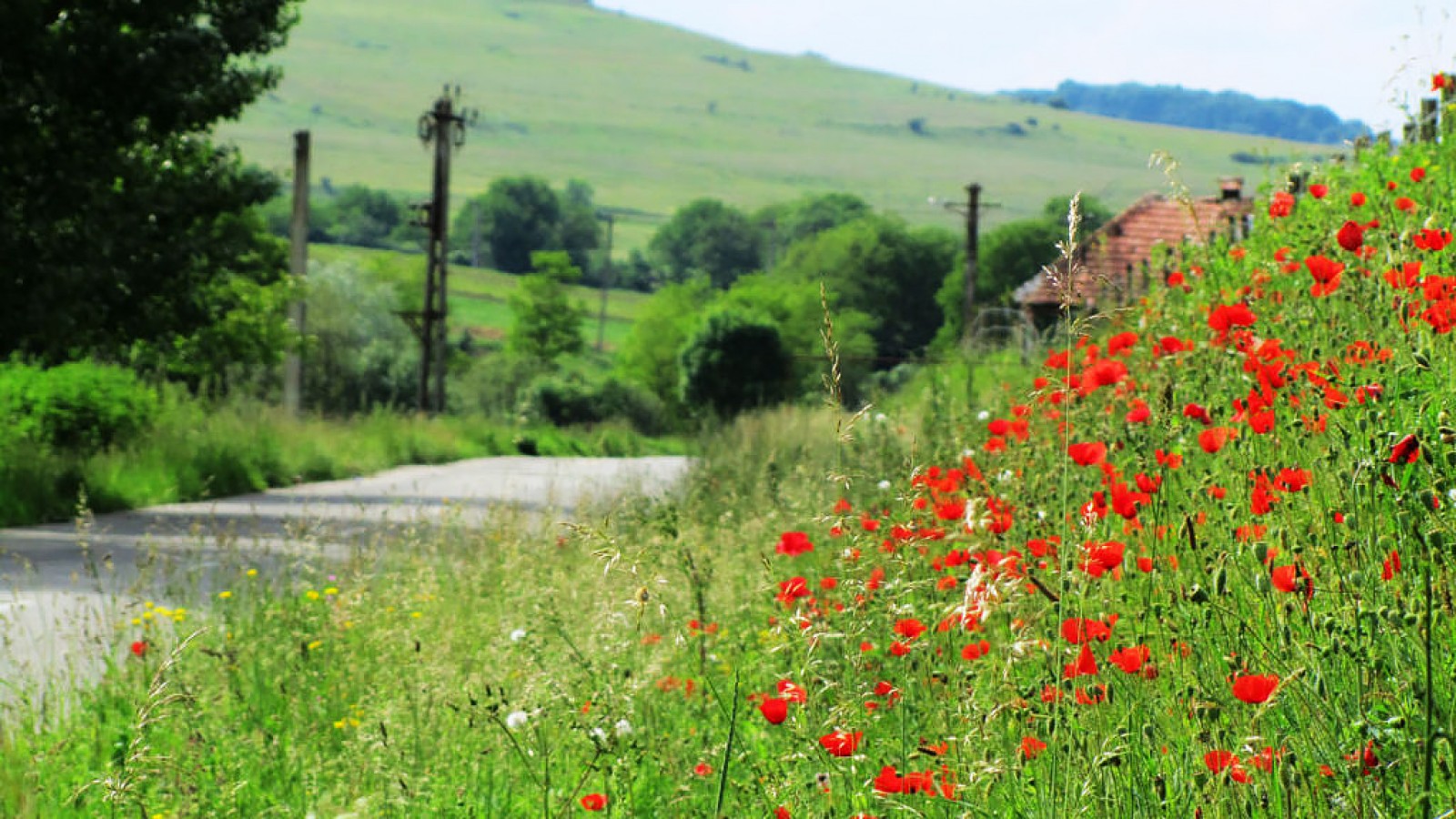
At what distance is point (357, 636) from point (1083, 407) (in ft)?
10.4

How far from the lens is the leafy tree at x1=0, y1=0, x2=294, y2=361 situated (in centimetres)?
1521

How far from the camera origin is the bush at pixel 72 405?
1722 cm

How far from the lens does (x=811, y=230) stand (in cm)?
14638

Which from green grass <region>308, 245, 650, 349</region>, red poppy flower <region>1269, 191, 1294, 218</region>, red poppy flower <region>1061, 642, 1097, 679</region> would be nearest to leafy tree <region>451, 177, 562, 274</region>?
green grass <region>308, 245, 650, 349</region>

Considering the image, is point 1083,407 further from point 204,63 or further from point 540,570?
point 204,63

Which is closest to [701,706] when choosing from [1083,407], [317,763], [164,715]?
[317,763]

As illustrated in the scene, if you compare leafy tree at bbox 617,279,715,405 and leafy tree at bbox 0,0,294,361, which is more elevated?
leafy tree at bbox 0,0,294,361

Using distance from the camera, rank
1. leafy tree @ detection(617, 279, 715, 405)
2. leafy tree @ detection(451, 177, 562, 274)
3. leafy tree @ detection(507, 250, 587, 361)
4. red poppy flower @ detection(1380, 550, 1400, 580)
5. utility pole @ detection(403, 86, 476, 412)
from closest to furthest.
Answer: red poppy flower @ detection(1380, 550, 1400, 580) → utility pole @ detection(403, 86, 476, 412) → leafy tree @ detection(617, 279, 715, 405) → leafy tree @ detection(507, 250, 587, 361) → leafy tree @ detection(451, 177, 562, 274)

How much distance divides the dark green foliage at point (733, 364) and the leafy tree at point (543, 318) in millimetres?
36566

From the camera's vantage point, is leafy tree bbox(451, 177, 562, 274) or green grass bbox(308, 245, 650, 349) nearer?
green grass bbox(308, 245, 650, 349)

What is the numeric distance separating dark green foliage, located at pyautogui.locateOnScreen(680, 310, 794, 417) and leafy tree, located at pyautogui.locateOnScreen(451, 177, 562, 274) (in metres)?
80.1

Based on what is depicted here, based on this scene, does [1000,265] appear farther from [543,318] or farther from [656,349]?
[543,318]

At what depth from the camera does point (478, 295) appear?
117250mm

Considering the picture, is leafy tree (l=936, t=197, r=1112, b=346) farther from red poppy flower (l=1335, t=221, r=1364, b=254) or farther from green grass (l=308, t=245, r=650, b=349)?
red poppy flower (l=1335, t=221, r=1364, b=254)
